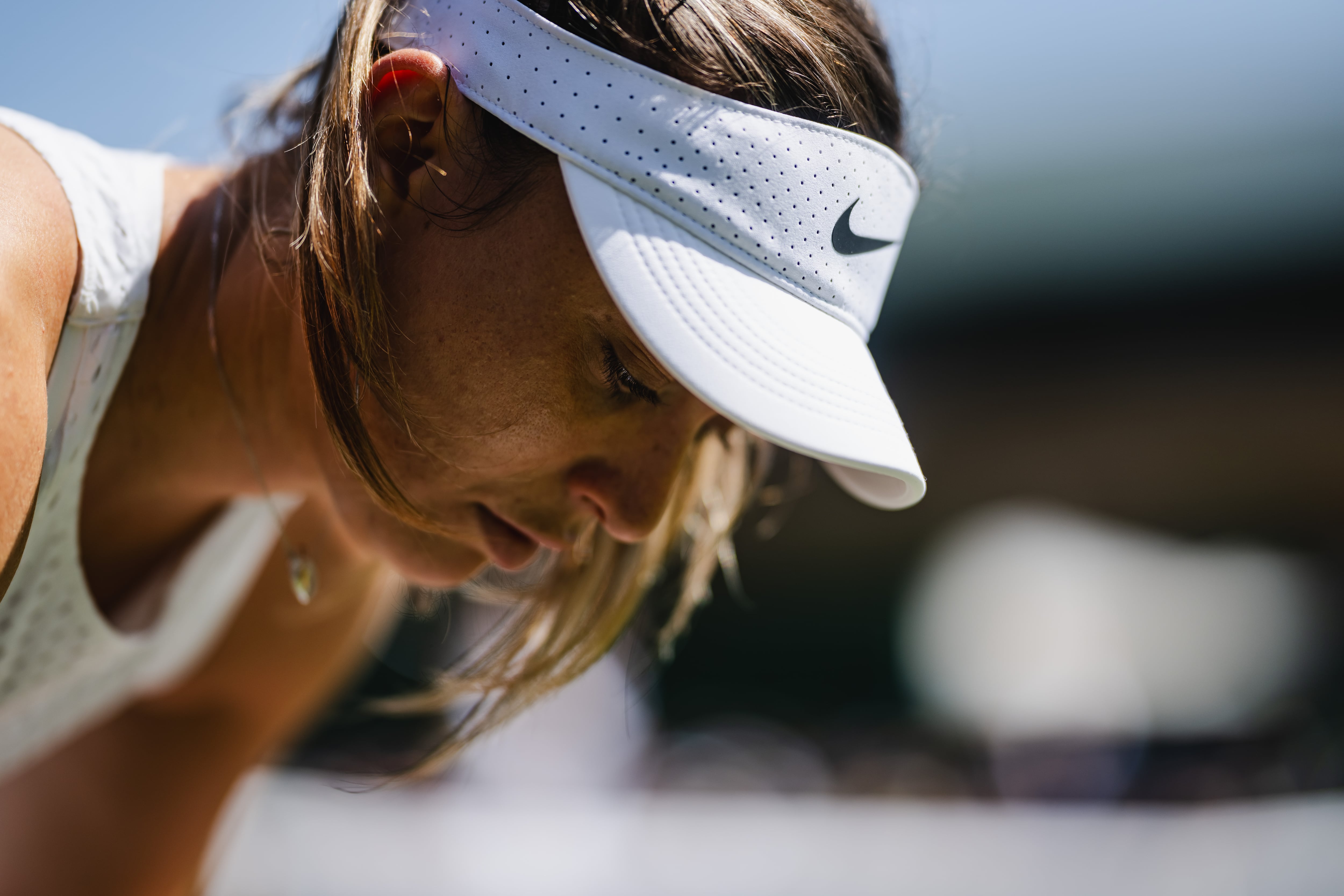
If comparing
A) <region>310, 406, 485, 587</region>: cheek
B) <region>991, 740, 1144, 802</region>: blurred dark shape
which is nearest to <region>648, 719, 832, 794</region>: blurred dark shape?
<region>991, 740, 1144, 802</region>: blurred dark shape

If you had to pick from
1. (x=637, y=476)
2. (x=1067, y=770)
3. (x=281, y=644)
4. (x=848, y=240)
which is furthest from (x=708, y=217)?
(x=1067, y=770)

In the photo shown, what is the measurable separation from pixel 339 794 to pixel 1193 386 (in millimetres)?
4816

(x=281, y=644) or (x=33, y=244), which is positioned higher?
(x=33, y=244)

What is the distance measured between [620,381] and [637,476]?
13cm

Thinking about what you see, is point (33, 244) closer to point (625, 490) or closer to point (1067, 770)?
point (625, 490)

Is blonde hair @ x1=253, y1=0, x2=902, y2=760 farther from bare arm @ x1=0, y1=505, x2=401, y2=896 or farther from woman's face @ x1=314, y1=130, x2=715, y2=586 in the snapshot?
bare arm @ x1=0, y1=505, x2=401, y2=896

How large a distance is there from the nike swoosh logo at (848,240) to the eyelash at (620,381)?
0.23 m

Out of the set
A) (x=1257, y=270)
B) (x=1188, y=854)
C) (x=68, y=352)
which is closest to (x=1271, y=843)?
(x=1188, y=854)

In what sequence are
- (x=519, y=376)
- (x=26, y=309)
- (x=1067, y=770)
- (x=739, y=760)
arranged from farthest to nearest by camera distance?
(x=739, y=760) < (x=1067, y=770) < (x=519, y=376) < (x=26, y=309)

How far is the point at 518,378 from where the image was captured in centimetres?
88

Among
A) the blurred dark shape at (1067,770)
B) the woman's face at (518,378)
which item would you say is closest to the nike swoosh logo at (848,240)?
the woman's face at (518,378)

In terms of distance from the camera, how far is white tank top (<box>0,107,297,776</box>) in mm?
920

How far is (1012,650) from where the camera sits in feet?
16.9

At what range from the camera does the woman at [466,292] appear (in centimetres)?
81
